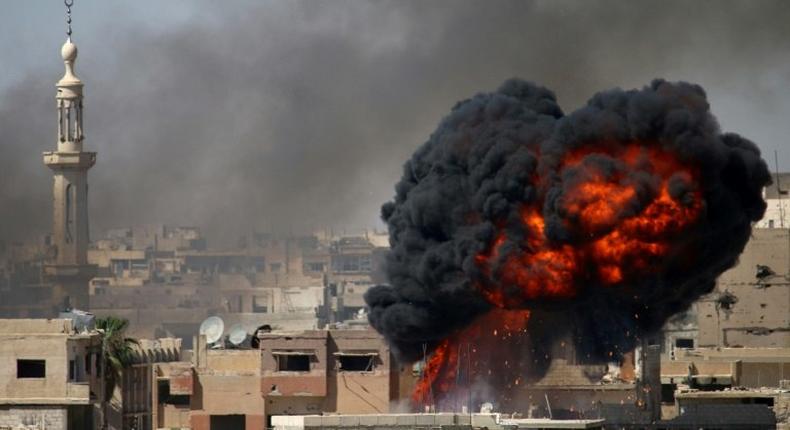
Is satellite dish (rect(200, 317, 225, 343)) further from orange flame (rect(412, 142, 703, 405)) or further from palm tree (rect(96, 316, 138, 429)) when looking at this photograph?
orange flame (rect(412, 142, 703, 405))

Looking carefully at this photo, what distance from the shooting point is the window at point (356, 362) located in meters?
120

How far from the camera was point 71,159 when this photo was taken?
174 meters

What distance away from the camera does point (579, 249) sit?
10581 cm

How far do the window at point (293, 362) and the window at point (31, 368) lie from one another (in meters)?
10.1

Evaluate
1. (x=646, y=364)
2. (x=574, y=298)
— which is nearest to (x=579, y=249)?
(x=574, y=298)

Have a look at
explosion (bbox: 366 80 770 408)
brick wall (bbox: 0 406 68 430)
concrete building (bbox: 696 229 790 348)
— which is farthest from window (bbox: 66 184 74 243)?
explosion (bbox: 366 80 770 408)

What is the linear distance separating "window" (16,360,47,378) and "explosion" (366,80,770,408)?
11914 mm

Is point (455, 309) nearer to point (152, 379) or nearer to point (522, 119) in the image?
point (522, 119)

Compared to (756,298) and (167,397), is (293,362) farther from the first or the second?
(756,298)

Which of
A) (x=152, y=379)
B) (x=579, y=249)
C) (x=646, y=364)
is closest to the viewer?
(x=579, y=249)

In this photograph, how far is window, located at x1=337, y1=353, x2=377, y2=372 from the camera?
393 feet

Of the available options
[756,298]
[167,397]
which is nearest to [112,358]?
[167,397]

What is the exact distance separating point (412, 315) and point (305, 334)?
9863 millimetres

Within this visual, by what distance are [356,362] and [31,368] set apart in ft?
41.0
